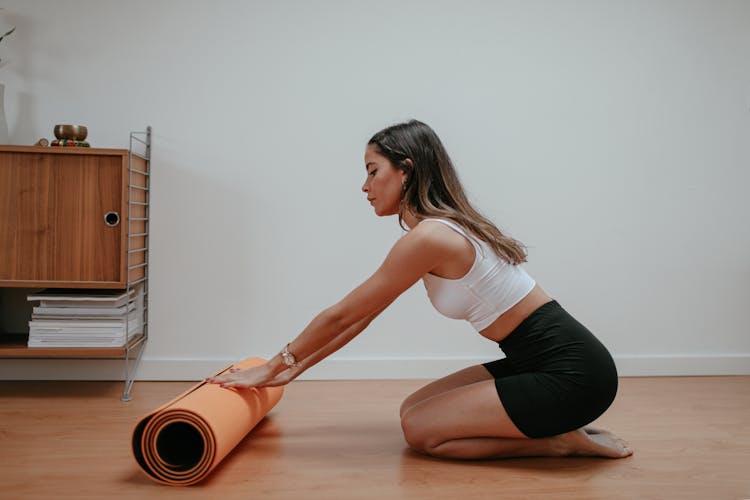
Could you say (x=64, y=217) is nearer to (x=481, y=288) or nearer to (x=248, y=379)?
(x=248, y=379)

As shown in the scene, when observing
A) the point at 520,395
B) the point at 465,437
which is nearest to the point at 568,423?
the point at 520,395

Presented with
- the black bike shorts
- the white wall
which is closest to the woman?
the black bike shorts

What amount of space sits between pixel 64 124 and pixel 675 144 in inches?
117

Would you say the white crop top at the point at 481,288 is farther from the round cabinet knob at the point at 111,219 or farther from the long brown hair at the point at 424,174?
the round cabinet knob at the point at 111,219

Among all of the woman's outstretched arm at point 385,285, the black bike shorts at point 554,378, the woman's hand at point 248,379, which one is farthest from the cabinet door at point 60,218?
the black bike shorts at point 554,378

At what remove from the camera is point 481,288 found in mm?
1952

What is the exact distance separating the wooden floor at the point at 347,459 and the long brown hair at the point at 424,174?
67 centimetres

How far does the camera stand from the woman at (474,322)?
190 cm

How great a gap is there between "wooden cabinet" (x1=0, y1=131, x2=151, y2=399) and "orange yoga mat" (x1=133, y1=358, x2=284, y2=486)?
0.89 meters

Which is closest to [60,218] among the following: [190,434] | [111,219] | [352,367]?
[111,219]

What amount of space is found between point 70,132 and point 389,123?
4.64 feet

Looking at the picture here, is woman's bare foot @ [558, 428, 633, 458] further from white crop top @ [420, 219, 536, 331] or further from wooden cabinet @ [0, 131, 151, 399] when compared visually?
wooden cabinet @ [0, 131, 151, 399]

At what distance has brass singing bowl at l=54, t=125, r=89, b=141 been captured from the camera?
272cm

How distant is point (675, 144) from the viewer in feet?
11.0
